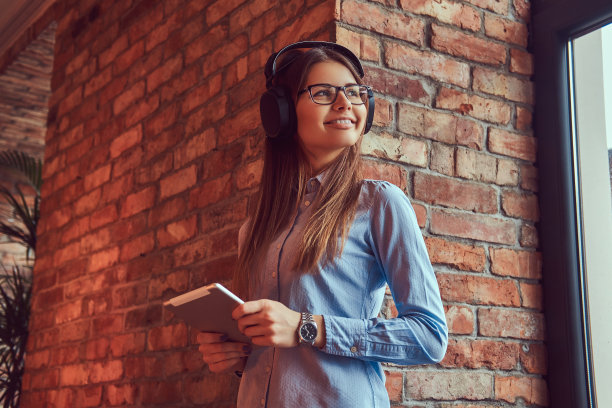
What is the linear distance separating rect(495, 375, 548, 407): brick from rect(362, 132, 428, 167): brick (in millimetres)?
605

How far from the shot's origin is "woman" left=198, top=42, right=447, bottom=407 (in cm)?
116

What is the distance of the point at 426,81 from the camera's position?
1.90 metres

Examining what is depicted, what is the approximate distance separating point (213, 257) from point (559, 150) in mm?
1048

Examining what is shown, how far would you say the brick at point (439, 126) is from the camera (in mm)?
1847

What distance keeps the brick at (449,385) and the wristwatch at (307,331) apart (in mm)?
635

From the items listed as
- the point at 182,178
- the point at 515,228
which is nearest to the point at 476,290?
the point at 515,228

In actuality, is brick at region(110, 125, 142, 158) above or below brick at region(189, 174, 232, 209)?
above

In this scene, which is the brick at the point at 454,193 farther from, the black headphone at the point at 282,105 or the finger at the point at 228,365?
the finger at the point at 228,365

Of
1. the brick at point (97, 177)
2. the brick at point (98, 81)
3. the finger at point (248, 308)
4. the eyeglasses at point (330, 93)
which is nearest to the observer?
the finger at point (248, 308)

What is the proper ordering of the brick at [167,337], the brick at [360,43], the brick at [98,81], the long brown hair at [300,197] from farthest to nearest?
the brick at [98,81], the brick at [167,337], the brick at [360,43], the long brown hair at [300,197]

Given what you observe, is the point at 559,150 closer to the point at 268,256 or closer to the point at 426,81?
the point at 426,81

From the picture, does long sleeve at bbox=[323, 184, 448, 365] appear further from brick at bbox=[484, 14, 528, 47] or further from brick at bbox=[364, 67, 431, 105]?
brick at bbox=[484, 14, 528, 47]

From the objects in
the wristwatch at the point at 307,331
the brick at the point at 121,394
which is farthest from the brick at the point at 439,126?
the brick at the point at 121,394

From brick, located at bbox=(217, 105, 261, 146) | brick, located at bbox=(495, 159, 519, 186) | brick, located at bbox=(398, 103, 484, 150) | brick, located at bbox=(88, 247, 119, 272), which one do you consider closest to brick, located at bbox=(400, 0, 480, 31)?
brick, located at bbox=(398, 103, 484, 150)
